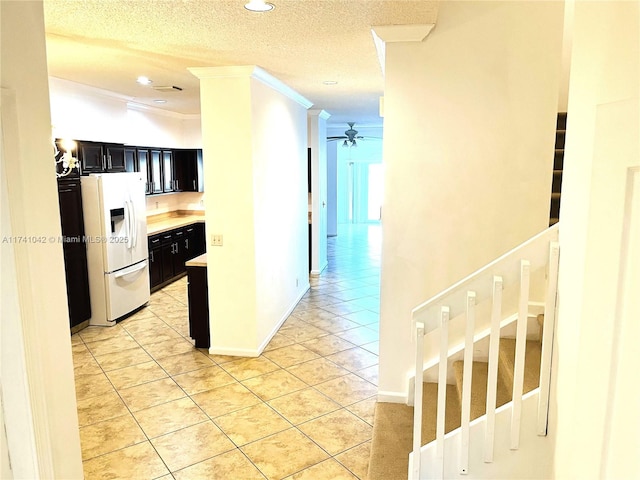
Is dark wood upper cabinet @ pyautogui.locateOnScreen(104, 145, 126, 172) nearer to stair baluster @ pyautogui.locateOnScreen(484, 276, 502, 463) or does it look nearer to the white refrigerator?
the white refrigerator

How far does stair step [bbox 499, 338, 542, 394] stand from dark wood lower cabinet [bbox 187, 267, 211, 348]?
9.21 ft

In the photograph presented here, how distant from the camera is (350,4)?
2.51 metres

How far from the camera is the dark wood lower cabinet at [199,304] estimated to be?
4.62 m

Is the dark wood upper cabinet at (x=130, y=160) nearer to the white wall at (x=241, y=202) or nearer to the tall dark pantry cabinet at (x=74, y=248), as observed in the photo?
the tall dark pantry cabinet at (x=74, y=248)

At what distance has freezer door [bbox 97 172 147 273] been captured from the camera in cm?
509

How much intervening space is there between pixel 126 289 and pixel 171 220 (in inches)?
99.2

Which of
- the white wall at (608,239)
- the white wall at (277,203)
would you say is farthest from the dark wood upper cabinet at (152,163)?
the white wall at (608,239)

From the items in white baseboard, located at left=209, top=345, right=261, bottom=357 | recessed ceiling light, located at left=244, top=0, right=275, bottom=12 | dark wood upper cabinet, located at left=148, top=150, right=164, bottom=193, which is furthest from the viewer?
dark wood upper cabinet, located at left=148, top=150, right=164, bottom=193

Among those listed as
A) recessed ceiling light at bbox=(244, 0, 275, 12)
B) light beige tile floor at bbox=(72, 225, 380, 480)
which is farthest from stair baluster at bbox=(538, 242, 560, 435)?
recessed ceiling light at bbox=(244, 0, 275, 12)

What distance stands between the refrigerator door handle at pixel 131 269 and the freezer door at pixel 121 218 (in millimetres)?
52

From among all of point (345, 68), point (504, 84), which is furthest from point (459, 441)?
point (345, 68)

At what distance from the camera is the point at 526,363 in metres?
2.68

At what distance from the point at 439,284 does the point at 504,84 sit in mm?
1405

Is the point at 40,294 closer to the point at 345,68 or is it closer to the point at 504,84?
the point at 504,84
